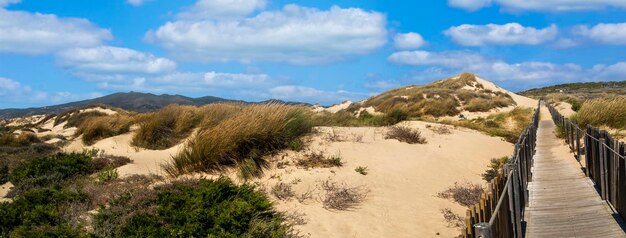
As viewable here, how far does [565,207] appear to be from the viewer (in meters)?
7.20

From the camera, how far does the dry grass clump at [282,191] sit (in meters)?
8.35

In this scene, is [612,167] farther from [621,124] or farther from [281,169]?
[621,124]

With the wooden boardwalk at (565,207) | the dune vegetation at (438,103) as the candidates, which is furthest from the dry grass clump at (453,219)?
the dune vegetation at (438,103)

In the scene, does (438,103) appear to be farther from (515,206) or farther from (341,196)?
(515,206)

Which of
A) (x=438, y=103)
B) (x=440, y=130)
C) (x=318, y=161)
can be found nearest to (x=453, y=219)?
(x=318, y=161)

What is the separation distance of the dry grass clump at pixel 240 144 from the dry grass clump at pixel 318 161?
2.46 feet

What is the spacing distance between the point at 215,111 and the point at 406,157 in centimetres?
590

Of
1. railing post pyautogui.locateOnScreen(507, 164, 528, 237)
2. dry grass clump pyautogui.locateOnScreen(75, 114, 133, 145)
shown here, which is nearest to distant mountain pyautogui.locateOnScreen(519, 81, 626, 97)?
dry grass clump pyautogui.locateOnScreen(75, 114, 133, 145)

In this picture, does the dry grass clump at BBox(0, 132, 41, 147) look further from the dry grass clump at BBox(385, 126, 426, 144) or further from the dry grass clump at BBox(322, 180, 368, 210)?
the dry grass clump at BBox(322, 180, 368, 210)

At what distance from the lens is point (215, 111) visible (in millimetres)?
14797

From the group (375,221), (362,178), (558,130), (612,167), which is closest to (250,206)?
(375,221)

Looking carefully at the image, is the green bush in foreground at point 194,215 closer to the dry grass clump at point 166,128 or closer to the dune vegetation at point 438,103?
the dry grass clump at point 166,128

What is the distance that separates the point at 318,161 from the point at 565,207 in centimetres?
485

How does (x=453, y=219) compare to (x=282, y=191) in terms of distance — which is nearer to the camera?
(x=453, y=219)
